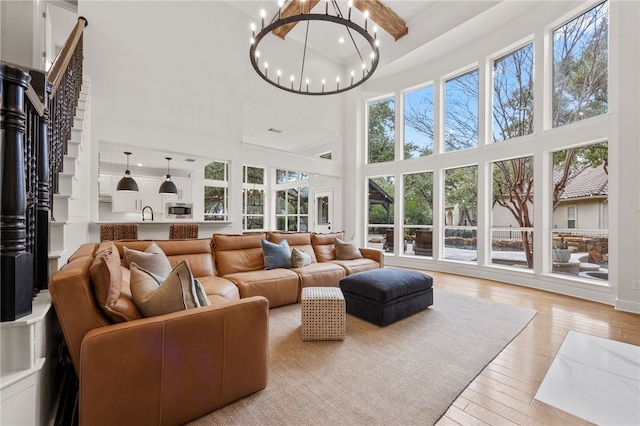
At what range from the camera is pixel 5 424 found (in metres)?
1.07

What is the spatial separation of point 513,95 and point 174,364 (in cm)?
656

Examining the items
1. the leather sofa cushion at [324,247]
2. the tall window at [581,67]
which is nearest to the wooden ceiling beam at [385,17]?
the tall window at [581,67]

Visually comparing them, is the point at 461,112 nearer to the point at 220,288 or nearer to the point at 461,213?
the point at 461,213

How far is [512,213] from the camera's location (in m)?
5.23

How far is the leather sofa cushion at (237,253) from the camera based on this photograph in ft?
12.1

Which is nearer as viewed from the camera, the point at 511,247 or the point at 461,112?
the point at 511,247

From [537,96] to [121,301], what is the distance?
6261 mm

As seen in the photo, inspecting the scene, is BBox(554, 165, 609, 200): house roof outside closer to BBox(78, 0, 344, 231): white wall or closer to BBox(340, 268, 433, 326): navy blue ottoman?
BBox(340, 268, 433, 326): navy blue ottoman

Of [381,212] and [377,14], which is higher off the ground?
[377,14]

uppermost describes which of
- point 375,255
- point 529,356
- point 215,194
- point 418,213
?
point 215,194

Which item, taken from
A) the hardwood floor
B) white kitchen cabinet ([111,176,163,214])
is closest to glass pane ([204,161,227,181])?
white kitchen cabinet ([111,176,163,214])

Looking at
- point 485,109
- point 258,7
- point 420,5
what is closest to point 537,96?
point 485,109

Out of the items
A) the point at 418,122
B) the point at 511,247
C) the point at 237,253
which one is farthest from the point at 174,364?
the point at 418,122

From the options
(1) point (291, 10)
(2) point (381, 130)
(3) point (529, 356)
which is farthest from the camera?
(2) point (381, 130)
